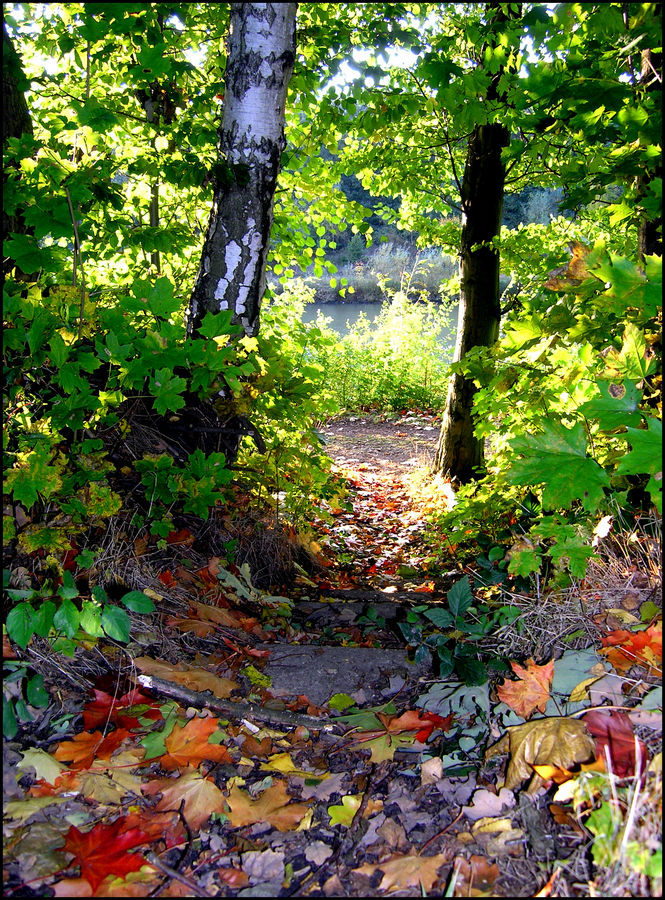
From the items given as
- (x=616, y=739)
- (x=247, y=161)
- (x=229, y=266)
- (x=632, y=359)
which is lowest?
(x=616, y=739)

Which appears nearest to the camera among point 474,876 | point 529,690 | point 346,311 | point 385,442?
point 474,876

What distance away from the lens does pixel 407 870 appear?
4.23ft

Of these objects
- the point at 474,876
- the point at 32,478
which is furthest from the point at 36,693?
the point at 474,876

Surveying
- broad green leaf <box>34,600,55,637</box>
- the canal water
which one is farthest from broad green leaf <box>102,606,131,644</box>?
the canal water

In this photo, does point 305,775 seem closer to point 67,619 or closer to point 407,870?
point 407,870

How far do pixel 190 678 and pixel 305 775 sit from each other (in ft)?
1.80

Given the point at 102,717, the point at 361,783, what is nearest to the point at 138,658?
the point at 102,717

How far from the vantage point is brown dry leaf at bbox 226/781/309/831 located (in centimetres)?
146

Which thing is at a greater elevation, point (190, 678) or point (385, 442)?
point (385, 442)

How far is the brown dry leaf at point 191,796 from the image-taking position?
1.46m

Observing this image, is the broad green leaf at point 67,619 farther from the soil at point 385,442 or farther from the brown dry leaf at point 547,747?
the soil at point 385,442

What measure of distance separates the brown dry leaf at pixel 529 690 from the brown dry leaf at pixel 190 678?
91cm

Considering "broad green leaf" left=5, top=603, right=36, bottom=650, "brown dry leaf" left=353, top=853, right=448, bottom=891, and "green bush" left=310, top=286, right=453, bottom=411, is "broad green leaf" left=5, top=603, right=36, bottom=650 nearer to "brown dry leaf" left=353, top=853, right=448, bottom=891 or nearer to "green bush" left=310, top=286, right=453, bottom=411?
"brown dry leaf" left=353, top=853, right=448, bottom=891

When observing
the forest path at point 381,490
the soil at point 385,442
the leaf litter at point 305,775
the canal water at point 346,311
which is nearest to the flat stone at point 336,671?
the leaf litter at point 305,775
